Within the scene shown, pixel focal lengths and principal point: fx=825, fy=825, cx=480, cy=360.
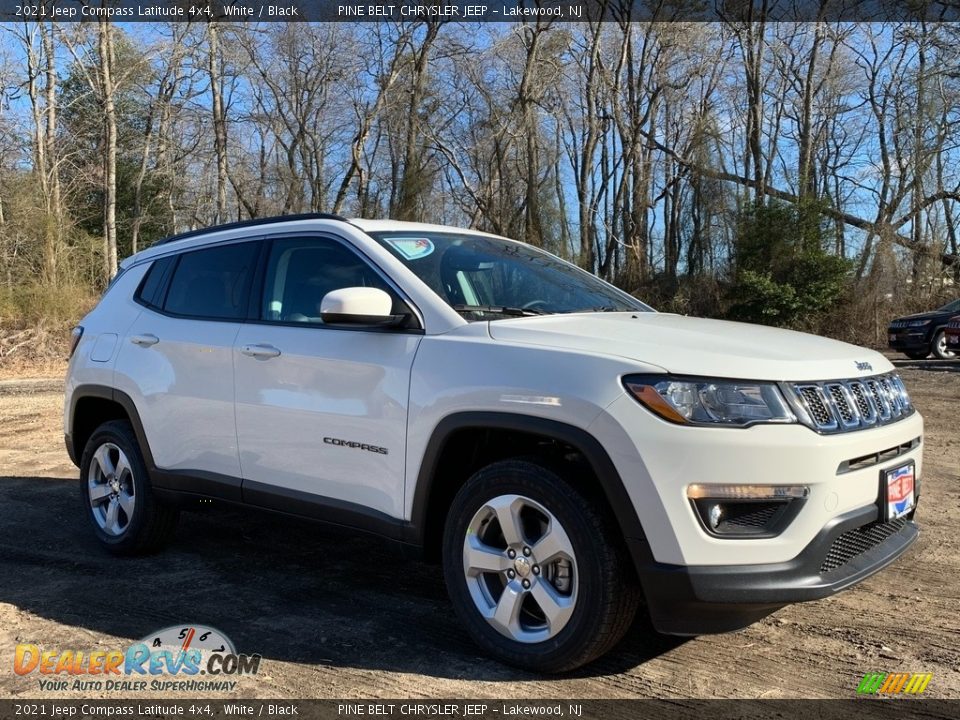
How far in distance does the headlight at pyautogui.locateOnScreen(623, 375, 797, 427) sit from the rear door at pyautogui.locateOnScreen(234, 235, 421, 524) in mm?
1120

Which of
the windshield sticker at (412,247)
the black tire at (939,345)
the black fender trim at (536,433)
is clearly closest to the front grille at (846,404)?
the black fender trim at (536,433)

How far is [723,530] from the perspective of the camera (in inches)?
111

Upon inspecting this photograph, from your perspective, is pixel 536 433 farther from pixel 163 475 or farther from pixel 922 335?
pixel 922 335

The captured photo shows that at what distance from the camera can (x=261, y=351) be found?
4.03 meters

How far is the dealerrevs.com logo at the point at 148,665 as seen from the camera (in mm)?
3223

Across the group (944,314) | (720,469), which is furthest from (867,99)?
(720,469)

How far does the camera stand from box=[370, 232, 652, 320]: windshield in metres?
3.78

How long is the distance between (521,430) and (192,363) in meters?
2.16

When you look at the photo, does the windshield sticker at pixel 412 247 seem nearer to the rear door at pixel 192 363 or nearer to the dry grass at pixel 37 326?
the rear door at pixel 192 363

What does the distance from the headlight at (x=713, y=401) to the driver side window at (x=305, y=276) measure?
1.57 m

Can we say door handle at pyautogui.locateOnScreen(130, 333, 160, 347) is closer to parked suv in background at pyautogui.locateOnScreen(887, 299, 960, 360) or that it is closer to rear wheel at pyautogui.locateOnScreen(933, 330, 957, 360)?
parked suv in background at pyautogui.locateOnScreen(887, 299, 960, 360)

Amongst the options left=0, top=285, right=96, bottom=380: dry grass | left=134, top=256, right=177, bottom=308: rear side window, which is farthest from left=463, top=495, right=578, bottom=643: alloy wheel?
left=0, top=285, right=96, bottom=380: dry grass

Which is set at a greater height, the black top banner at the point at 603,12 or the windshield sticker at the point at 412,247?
the black top banner at the point at 603,12

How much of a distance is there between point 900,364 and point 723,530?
1529 centimetres
